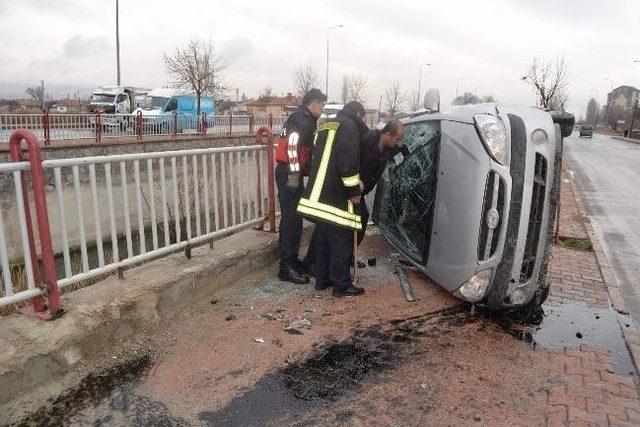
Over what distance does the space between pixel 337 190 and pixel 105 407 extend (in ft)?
7.79

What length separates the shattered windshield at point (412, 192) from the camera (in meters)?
4.37

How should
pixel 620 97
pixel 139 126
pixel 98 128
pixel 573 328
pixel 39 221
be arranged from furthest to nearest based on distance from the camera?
pixel 620 97 → pixel 139 126 → pixel 98 128 → pixel 573 328 → pixel 39 221

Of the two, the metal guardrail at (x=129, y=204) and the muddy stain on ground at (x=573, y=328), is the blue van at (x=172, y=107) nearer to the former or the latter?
the metal guardrail at (x=129, y=204)

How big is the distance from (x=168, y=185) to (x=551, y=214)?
10.6 ft

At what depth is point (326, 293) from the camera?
14.7 ft

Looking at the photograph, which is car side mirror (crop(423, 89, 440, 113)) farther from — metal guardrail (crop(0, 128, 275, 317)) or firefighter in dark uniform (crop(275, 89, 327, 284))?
metal guardrail (crop(0, 128, 275, 317))

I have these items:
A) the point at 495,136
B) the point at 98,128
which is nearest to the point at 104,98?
the point at 98,128

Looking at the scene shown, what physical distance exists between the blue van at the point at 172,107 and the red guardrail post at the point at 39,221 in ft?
57.7

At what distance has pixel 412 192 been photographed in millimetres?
4684

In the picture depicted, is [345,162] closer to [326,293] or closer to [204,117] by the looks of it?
[326,293]

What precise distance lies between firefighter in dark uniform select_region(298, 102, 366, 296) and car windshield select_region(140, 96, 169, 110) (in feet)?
87.4

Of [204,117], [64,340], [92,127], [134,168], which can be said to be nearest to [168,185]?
Answer: [134,168]

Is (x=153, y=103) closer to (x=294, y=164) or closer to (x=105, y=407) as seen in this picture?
(x=294, y=164)

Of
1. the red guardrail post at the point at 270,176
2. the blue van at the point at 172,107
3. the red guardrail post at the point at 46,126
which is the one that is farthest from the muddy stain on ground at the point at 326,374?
the blue van at the point at 172,107
